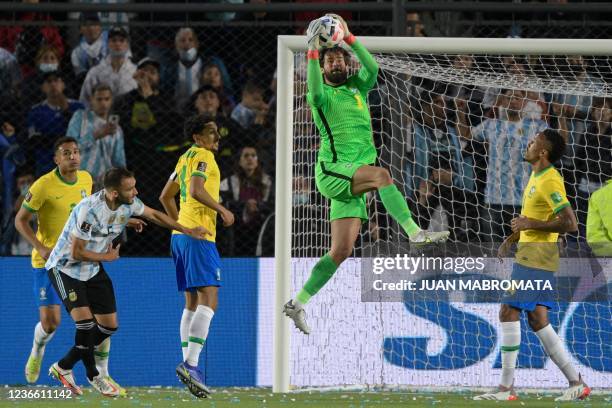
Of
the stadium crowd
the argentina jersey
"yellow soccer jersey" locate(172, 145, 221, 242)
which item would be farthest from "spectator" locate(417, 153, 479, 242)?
the argentina jersey

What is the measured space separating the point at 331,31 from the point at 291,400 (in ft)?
8.27

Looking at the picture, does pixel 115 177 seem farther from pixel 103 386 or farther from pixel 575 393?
pixel 575 393

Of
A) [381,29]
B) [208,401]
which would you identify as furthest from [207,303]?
[381,29]

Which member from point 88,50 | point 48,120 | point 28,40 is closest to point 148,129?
point 48,120

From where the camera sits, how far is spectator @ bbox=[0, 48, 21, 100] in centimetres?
1048

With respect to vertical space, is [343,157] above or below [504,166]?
below

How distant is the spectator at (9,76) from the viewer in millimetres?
10484

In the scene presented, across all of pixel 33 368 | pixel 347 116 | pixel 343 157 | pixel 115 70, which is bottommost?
pixel 33 368

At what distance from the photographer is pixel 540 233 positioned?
26.1ft

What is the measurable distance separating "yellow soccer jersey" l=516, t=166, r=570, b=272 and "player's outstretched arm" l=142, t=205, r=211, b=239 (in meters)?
2.22

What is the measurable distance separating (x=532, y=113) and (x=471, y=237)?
1.12 m

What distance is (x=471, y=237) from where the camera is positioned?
944 centimetres

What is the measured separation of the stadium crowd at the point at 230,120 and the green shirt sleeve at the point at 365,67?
5.50 feet

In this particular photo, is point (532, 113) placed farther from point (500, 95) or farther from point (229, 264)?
point (229, 264)
